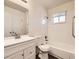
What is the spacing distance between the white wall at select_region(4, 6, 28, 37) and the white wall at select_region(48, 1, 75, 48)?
168 centimetres

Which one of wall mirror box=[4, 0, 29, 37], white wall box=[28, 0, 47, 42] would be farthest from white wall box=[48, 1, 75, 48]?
wall mirror box=[4, 0, 29, 37]

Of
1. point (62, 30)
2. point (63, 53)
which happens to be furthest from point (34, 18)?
point (63, 53)

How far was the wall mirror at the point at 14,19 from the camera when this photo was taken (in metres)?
1.68

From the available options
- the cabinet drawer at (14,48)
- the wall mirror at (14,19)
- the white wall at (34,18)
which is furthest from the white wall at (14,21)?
the cabinet drawer at (14,48)

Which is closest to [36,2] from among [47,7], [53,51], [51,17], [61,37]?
[47,7]

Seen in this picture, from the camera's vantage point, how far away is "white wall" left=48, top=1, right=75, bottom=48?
2905 mm

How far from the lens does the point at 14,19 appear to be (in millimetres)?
1906

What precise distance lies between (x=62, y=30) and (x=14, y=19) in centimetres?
220

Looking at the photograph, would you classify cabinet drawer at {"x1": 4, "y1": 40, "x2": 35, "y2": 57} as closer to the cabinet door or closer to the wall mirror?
the cabinet door

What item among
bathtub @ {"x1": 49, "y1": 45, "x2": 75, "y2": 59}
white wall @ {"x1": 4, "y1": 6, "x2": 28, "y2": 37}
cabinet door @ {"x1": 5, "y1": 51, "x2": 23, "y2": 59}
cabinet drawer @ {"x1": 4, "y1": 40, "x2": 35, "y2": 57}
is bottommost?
bathtub @ {"x1": 49, "y1": 45, "x2": 75, "y2": 59}

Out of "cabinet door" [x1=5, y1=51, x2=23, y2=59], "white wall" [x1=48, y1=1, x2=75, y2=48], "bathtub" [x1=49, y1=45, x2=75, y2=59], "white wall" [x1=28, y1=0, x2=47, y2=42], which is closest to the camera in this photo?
"cabinet door" [x1=5, y1=51, x2=23, y2=59]

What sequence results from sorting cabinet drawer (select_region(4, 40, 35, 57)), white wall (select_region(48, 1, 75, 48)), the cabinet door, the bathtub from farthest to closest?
white wall (select_region(48, 1, 75, 48)), the bathtub, the cabinet door, cabinet drawer (select_region(4, 40, 35, 57))

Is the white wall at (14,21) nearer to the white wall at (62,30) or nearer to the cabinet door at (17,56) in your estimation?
the cabinet door at (17,56)
